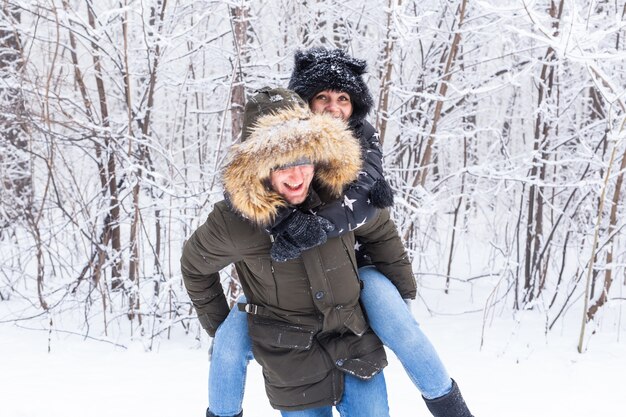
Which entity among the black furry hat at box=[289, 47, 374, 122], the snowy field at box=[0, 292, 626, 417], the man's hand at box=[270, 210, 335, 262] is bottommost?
the snowy field at box=[0, 292, 626, 417]

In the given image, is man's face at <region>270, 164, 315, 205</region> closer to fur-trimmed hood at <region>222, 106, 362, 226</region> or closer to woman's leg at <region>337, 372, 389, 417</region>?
fur-trimmed hood at <region>222, 106, 362, 226</region>

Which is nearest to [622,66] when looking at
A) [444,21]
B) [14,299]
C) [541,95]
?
[541,95]

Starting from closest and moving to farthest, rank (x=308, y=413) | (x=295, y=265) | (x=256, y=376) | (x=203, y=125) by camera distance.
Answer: (x=295, y=265) → (x=308, y=413) → (x=256, y=376) → (x=203, y=125)

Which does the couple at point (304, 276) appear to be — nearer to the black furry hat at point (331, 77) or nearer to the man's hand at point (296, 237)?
the man's hand at point (296, 237)

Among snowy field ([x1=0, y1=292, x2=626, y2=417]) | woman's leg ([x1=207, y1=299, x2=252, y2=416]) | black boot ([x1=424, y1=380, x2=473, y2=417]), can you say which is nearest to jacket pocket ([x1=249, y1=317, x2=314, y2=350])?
woman's leg ([x1=207, y1=299, x2=252, y2=416])

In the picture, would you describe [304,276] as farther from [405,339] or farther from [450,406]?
[450,406]

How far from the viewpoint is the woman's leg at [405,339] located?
2143 millimetres

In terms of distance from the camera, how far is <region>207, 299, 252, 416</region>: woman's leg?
226 centimetres

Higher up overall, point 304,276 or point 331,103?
point 331,103

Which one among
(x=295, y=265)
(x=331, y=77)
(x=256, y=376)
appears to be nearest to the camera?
(x=295, y=265)

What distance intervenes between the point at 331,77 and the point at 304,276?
0.98m

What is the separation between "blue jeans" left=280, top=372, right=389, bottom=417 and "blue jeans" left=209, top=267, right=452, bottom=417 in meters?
0.13

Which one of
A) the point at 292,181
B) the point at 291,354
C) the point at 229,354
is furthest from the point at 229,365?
the point at 292,181

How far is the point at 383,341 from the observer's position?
2.21 m
